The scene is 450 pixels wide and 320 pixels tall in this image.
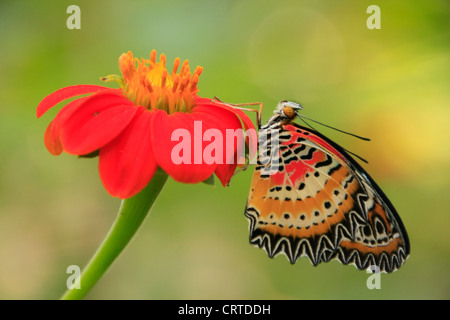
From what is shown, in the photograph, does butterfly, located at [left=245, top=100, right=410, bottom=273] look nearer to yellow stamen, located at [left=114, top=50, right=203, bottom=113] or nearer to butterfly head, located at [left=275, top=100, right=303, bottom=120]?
butterfly head, located at [left=275, top=100, right=303, bottom=120]

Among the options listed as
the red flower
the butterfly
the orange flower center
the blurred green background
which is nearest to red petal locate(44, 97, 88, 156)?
the red flower

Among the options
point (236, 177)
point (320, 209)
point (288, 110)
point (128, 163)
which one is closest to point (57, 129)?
point (128, 163)

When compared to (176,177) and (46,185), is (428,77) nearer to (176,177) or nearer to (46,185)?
(46,185)

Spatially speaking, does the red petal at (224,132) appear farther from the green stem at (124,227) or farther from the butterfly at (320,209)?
Result: the butterfly at (320,209)

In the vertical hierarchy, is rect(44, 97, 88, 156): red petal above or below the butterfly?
above

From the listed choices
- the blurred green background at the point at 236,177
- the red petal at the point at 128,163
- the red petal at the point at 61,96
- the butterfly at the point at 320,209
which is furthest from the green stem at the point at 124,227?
the blurred green background at the point at 236,177

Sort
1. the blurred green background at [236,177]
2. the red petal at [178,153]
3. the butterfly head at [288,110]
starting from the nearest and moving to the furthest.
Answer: the red petal at [178,153] < the butterfly head at [288,110] < the blurred green background at [236,177]

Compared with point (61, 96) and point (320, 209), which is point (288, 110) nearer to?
point (320, 209)
